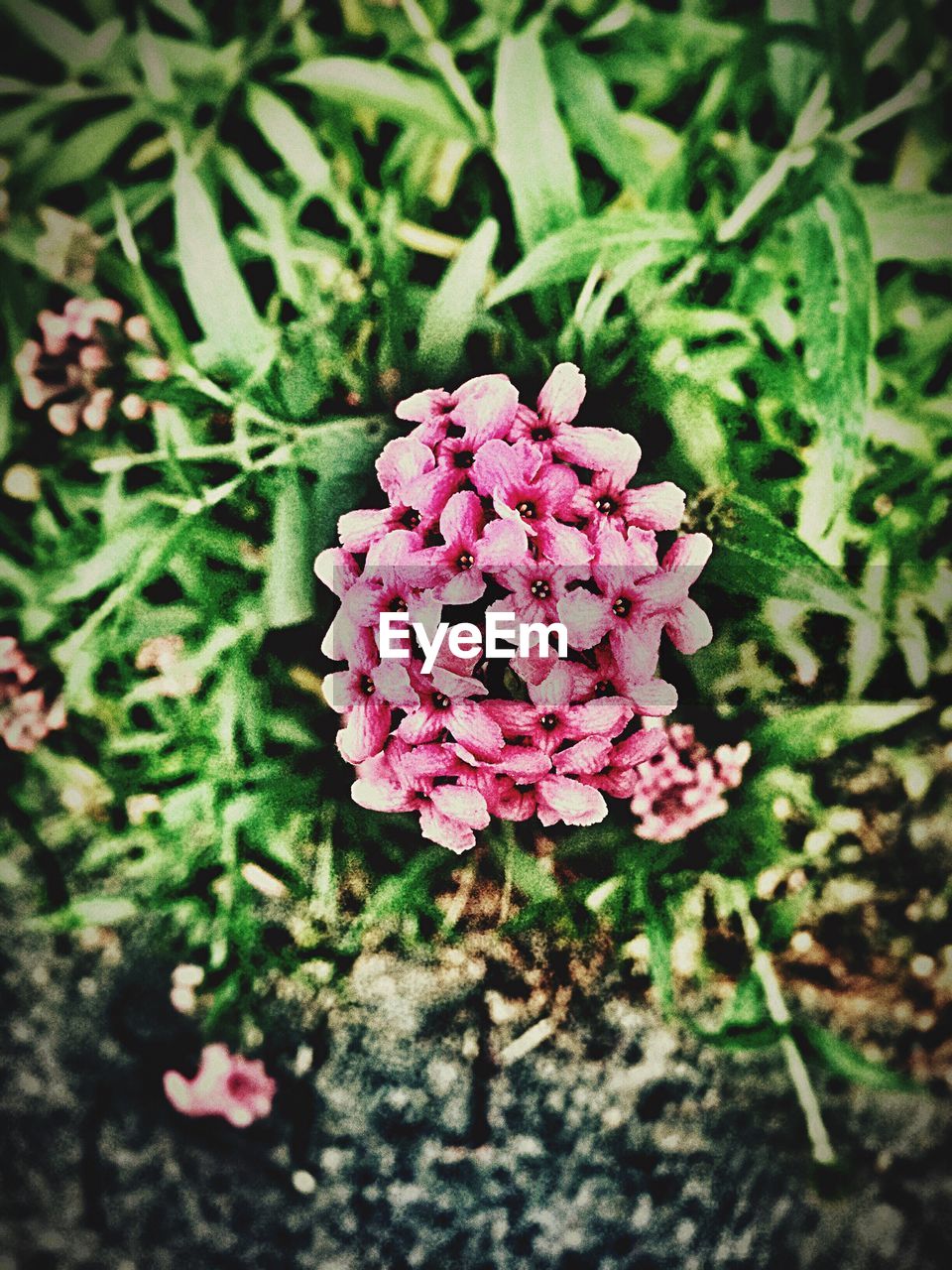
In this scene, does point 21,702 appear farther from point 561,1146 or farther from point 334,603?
point 561,1146

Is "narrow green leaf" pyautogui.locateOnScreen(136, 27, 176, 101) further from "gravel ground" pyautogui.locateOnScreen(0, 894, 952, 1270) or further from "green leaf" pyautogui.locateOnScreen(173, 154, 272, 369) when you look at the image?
"gravel ground" pyautogui.locateOnScreen(0, 894, 952, 1270)

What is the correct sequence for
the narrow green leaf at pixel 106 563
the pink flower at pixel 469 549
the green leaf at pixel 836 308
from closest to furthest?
the pink flower at pixel 469 549
the green leaf at pixel 836 308
the narrow green leaf at pixel 106 563

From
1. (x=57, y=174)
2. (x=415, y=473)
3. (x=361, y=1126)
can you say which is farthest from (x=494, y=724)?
(x=57, y=174)

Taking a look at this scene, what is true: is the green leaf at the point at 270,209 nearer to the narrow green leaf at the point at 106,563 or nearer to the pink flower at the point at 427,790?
the narrow green leaf at the point at 106,563

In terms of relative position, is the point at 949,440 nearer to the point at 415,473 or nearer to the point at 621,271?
the point at 621,271

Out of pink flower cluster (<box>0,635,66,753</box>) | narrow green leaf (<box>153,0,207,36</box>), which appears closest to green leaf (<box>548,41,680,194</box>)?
narrow green leaf (<box>153,0,207,36</box>)

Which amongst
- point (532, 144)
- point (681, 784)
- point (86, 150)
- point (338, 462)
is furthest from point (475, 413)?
point (86, 150)

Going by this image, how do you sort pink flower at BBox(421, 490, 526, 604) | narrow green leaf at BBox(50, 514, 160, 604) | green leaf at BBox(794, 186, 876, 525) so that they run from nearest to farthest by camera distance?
1. pink flower at BBox(421, 490, 526, 604)
2. green leaf at BBox(794, 186, 876, 525)
3. narrow green leaf at BBox(50, 514, 160, 604)

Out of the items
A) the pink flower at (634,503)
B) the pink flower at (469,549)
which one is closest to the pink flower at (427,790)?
the pink flower at (469,549)
